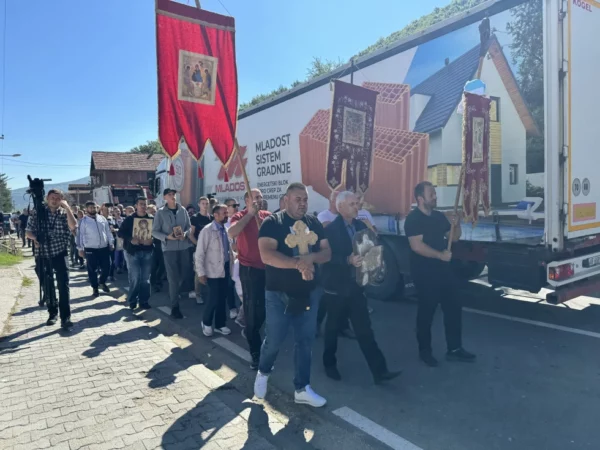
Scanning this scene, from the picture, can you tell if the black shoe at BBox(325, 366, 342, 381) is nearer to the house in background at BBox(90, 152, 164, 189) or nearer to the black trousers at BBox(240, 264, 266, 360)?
the black trousers at BBox(240, 264, 266, 360)

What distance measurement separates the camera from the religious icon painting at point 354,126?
6.02 m

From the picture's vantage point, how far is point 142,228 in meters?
6.98

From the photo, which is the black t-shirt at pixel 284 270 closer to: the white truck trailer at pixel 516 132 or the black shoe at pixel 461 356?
the black shoe at pixel 461 356

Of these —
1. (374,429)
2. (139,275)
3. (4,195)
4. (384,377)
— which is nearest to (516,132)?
(384,377)

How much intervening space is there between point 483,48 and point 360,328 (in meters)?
3.49

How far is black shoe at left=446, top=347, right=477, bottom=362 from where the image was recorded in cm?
443

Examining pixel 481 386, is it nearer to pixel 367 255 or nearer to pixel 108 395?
pixel 367 255

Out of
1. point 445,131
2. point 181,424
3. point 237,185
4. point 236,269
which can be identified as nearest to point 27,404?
point 181,424

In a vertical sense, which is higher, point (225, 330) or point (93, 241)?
point (93, 241)

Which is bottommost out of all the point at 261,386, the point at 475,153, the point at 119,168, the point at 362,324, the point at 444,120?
the point at 261,386

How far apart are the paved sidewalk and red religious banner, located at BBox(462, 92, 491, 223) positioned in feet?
10.2

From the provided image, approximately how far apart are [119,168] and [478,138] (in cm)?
4923

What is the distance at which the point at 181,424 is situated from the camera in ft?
11.0

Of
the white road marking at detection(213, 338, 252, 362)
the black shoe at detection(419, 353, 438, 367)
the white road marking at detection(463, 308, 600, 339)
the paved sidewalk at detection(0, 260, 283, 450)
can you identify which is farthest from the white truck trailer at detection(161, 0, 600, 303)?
the paved sidewalk at detection(0, 260, 283, 450)
